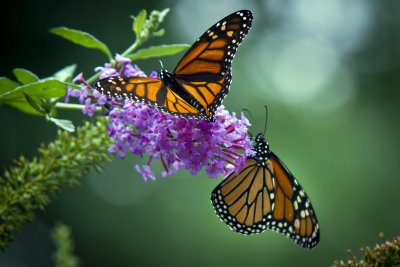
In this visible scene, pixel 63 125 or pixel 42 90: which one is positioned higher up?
pixel 42 90

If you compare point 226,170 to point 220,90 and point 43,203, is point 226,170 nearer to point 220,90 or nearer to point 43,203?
point 220,90

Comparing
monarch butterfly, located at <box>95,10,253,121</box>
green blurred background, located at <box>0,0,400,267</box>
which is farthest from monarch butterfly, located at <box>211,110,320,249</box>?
green blurred background, located at <box>0,0,400,267</box>

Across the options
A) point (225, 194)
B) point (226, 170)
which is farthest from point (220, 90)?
point (225, 194)

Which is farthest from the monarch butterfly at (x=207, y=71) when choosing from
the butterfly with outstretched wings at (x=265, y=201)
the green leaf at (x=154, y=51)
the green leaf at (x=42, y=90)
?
the butterfly with outstretched wings at (x=265, y=201)

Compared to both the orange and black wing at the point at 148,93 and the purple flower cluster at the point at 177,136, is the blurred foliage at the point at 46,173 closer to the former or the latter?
the purple flower cluster at the point at 177,136

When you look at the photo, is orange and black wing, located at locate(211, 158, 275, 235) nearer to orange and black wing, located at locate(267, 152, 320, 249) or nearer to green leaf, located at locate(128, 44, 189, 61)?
orange and black wing, located at locate(267, 152, 320, 249)

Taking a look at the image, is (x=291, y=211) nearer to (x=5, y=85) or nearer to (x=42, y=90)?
(x=42, y=90)

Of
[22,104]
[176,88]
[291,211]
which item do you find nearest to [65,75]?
[22,104]
